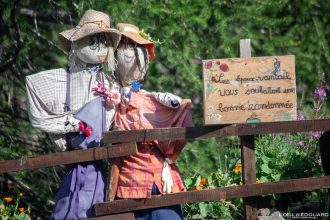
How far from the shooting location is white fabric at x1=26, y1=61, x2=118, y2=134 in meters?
4.59

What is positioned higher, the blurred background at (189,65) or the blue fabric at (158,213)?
the blurred background at (189,65)

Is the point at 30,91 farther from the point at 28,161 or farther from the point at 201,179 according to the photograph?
the point at 201,179

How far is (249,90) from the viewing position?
181 inches

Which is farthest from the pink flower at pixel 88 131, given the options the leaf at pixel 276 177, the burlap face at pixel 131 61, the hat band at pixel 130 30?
the leaf at pixel 276 177

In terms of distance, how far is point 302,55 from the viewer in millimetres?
7441

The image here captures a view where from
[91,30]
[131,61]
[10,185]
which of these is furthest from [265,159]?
[10,185]

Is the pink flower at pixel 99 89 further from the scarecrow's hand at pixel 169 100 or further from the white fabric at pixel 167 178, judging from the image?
the white fabric at pixel 167 178

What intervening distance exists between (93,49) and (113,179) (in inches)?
→ 30.0

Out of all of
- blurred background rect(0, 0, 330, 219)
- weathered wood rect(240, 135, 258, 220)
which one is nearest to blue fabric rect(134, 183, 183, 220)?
weathered wood rect(240, 135, 258, 220)

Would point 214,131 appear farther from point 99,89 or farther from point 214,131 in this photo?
point 99,89

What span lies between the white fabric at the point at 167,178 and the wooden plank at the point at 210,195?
0.04 m

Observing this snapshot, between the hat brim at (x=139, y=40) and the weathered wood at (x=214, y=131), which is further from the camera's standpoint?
the hat brim at (x=139, y=40)

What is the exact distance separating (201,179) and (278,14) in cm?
267

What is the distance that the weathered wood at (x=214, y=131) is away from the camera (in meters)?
4.53
